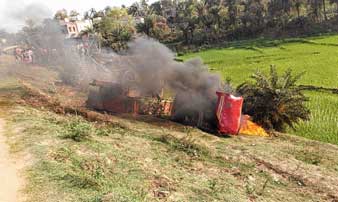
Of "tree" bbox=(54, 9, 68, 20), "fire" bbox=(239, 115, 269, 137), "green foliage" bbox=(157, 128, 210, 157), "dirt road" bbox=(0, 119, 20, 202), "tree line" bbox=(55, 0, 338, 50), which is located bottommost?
"fire" bbox=(239, 115, 269, 137)

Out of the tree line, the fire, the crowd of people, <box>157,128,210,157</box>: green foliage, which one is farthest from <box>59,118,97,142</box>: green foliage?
the tree line

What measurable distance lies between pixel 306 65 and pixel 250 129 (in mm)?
21080

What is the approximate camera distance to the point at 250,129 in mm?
14773

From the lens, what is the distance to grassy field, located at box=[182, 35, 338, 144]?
16969mm

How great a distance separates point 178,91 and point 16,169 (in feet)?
27.9

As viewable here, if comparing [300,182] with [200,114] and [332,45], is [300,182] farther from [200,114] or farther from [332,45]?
[332,45]

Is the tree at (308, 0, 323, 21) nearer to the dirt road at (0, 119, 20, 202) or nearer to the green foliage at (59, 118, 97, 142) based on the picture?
the green foliage at (59, 118, 97, 142)

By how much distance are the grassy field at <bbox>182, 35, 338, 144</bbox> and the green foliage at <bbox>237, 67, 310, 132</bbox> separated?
1.01 meters

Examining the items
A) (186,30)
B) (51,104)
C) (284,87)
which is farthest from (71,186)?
(186,30)

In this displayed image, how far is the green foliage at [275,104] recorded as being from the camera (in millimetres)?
15336

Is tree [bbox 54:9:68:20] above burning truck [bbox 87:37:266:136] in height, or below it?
above

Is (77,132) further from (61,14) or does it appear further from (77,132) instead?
(61,14)

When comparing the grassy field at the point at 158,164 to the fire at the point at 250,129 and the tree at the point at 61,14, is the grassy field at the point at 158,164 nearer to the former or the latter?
the fire at the point at 250,129

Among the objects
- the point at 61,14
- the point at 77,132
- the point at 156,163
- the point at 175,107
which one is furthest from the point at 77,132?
the point at 61,14
